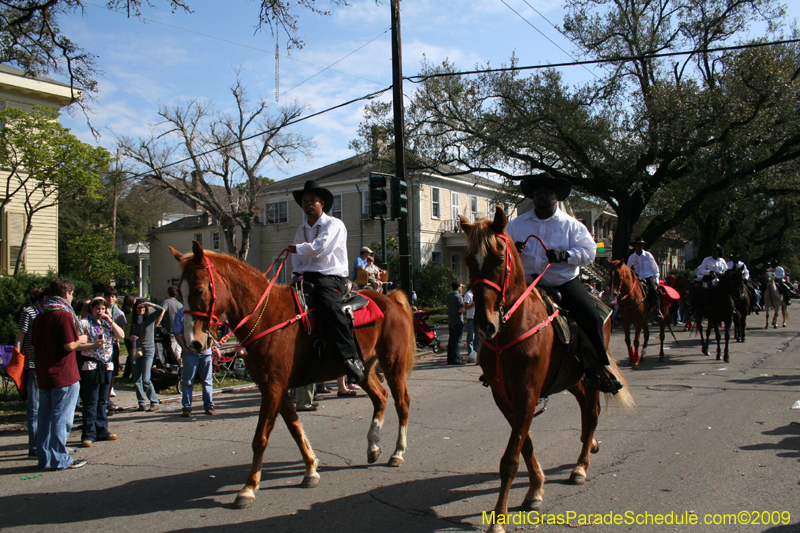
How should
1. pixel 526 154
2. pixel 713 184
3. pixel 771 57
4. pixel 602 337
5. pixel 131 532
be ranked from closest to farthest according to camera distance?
pixel 131 532, pixel 602 337, pixel 771 57, pixel 713 184, pixel 526 154

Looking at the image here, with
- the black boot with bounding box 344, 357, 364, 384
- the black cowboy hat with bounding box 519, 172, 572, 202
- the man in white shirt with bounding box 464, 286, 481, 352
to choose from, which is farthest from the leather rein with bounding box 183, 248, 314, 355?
the man in white shirt with bounding box 464, 286, 481, 352

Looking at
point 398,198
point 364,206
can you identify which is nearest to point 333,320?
point 398,198

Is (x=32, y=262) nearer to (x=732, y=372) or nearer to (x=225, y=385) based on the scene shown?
(x=225, y=385)

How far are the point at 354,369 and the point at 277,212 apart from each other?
119 feet

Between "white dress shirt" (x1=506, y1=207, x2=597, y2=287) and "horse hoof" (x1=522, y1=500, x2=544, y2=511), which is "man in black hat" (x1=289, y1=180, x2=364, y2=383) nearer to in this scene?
"white dress shirt" (x1=506, y1=207, x2=597, y2=287)

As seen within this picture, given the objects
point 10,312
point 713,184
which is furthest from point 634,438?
point 713,184

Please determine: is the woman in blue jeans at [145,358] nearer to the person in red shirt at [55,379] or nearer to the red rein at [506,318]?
the person in red shirt at [55,379]

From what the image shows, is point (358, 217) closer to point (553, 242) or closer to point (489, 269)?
point (553, 242)

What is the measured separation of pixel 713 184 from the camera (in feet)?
68.8

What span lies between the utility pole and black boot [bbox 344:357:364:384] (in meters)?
8.10

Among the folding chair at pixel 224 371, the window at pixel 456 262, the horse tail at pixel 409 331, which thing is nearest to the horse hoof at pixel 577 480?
the horse tail at pixel 409 331

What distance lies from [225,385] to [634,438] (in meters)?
8.04

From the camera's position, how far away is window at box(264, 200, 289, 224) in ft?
131

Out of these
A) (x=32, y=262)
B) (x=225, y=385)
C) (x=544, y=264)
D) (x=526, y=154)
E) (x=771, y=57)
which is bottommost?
(x=225, y=385)
